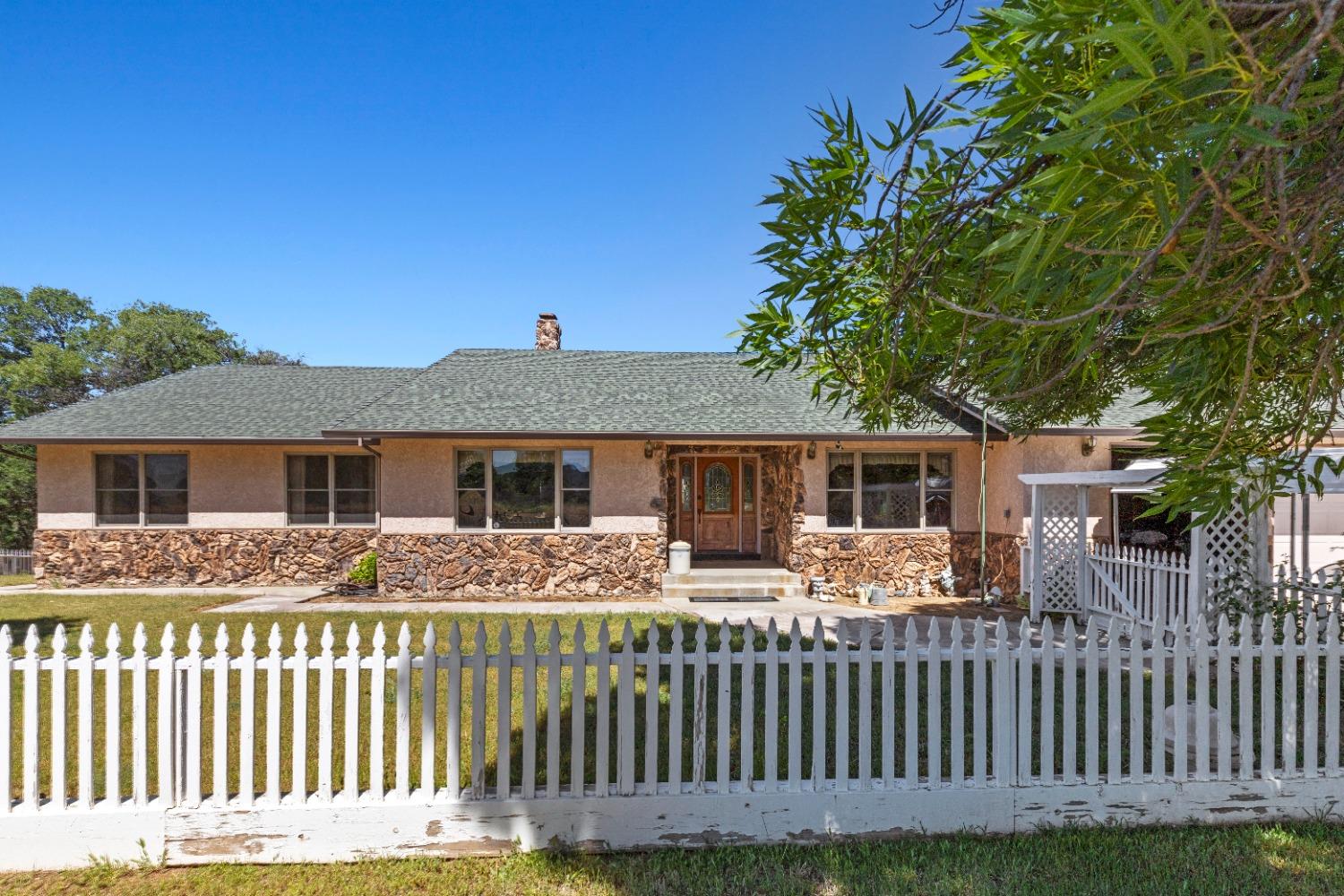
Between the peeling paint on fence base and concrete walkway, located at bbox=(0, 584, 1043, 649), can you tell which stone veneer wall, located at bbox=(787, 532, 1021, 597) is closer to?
concrete walkway, located at bbox=(0, 584, 1043, 649)

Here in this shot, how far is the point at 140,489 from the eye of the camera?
11750mm

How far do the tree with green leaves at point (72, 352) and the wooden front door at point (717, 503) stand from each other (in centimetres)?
2824

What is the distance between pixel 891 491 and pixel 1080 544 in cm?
310

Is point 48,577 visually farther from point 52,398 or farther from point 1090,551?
point 52,398

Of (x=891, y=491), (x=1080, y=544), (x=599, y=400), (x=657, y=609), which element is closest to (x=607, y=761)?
(x=657, y=609)

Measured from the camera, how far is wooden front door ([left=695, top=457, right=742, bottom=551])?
13.8m

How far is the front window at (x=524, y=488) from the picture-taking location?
11102 millimetres

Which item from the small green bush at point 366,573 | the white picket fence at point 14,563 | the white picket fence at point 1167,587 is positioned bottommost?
the white picket fence at point 14,563

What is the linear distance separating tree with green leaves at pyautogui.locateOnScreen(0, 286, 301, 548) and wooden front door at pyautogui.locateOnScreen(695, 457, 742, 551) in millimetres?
28236

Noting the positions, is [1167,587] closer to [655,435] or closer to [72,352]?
[655,435]

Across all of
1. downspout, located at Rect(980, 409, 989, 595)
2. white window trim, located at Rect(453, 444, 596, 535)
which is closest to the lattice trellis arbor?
downspout, located at Rect(980, 409, 989, 595)

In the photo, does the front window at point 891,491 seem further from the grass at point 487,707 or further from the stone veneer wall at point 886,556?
the grass at point 487,707

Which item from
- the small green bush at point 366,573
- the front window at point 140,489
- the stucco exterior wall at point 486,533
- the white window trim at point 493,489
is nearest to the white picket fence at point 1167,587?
the stucco exterior wall at point 486,533

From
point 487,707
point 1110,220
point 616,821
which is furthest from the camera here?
point 487,707
